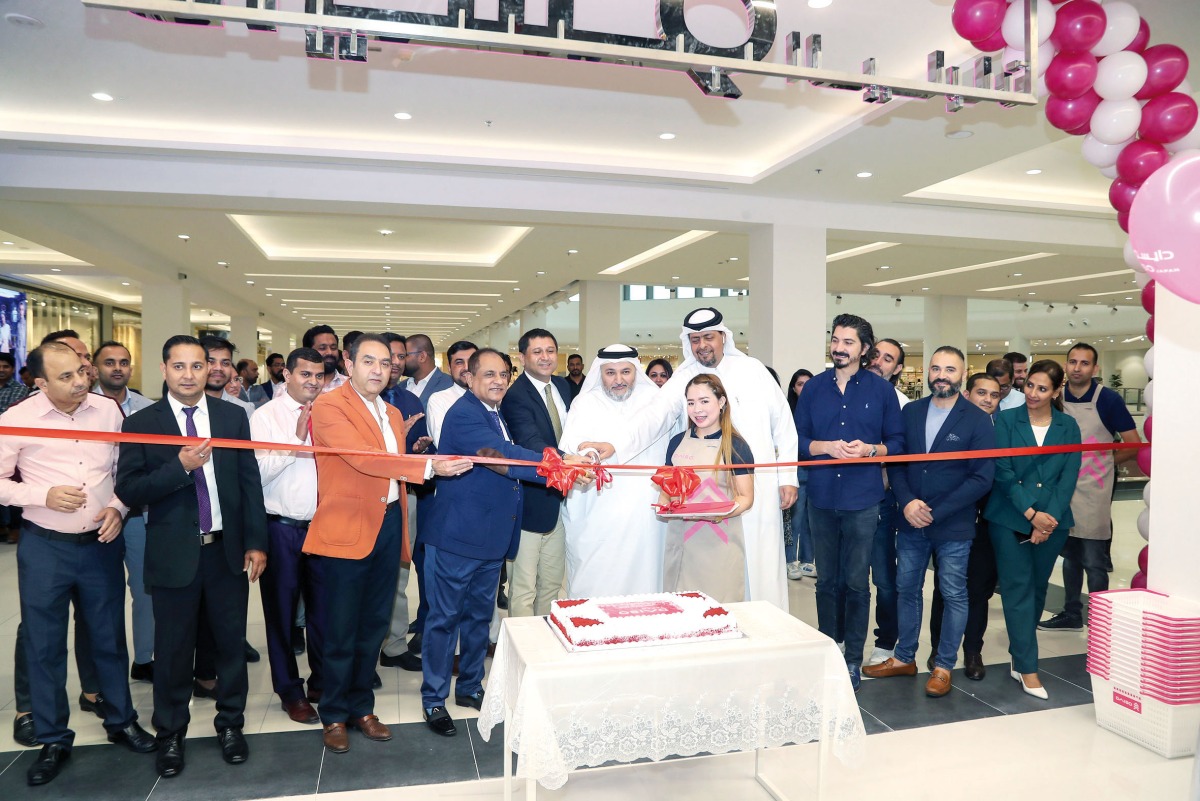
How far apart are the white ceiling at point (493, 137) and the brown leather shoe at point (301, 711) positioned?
2912 mm

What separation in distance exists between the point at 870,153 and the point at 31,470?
240 inches

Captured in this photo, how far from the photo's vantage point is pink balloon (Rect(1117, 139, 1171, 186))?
12.6ft

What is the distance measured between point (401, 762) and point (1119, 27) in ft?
15.6

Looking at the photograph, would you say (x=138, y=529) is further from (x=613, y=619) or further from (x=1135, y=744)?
(x=1135, y=744)

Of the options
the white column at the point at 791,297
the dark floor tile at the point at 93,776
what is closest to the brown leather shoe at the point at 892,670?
the dark floor tile at the point at 93,776

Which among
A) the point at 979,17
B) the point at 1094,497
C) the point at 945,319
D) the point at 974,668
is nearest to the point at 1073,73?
the point at 979,17

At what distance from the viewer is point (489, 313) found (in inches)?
747

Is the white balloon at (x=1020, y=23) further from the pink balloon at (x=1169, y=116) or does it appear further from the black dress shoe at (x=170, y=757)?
the black dress shoe at (x=170, y=757)

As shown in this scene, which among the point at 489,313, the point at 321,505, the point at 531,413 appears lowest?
the point at 321,505

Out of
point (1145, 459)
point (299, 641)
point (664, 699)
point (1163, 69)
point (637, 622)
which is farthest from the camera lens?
point (299, 641)

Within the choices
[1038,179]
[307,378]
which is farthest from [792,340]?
[307,378]

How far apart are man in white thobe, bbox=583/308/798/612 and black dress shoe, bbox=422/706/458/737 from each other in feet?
4.85

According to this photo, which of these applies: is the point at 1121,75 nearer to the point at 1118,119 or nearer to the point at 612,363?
the point at 1118,119

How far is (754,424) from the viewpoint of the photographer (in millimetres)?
4246
